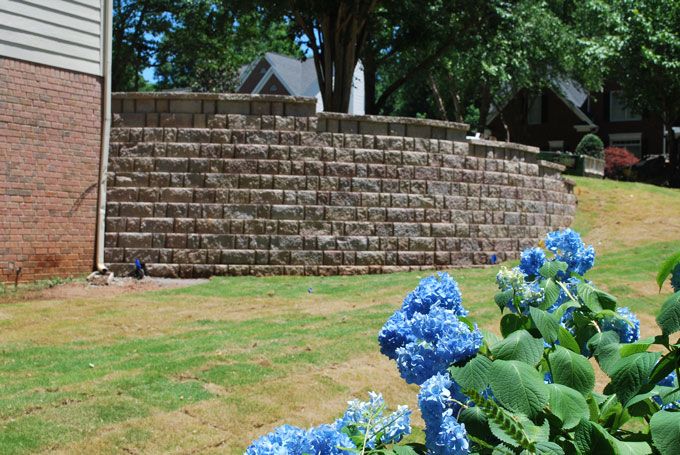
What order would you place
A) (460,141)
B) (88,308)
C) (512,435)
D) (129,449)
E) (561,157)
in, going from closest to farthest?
(512,435)
(129,449)
(88,308)
(460,141)
(561,157)

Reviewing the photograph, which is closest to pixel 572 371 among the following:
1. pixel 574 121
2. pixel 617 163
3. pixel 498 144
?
pixel 498 144

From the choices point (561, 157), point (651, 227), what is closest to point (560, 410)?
point (651, 227)

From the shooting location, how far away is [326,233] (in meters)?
12.4

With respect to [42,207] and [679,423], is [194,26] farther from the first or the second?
[679,423]

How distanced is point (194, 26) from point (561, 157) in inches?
555

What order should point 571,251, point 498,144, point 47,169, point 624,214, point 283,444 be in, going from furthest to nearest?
point 624,214
point 498,144
point 47,169
point 571,251
point 283,444

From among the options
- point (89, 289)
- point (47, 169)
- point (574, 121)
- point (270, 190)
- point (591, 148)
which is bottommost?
point (89, 289)

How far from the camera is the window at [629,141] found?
38.7m

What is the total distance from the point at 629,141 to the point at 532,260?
39.8 metres

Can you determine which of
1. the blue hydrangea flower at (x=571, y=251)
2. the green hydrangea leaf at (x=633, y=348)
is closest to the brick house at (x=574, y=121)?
the blue hydrangea flower at (x=571, y=251)

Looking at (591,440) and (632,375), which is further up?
(632,375)

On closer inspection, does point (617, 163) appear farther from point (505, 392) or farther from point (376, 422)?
point (376, 422)

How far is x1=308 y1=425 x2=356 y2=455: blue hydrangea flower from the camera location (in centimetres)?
168

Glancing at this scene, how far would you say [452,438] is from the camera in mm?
1831
